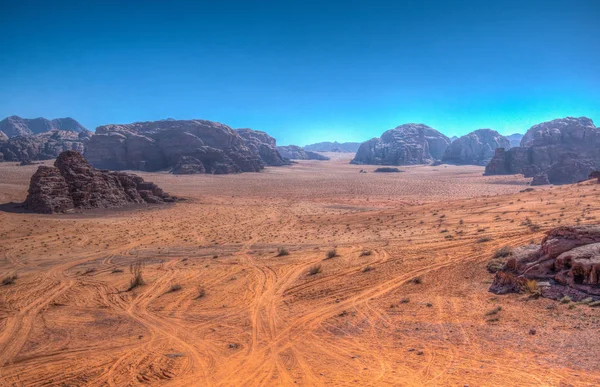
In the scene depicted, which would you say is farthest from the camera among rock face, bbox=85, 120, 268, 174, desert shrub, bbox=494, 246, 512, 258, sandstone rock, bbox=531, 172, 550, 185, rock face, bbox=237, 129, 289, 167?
rock face, bbox=237, 129, 289, 167

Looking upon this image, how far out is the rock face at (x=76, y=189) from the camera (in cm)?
2880

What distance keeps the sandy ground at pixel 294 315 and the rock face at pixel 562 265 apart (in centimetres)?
65

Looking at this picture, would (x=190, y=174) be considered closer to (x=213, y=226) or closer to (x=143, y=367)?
(x=213, y=226)

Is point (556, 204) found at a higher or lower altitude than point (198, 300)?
higher

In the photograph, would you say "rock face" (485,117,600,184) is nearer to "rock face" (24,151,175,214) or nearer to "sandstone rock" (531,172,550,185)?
"sandstone rock" (531,172,550,185)

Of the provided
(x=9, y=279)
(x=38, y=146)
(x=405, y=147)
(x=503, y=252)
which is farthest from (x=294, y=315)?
(x=405, y=147)

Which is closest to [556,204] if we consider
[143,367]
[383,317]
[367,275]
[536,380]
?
[367,275]

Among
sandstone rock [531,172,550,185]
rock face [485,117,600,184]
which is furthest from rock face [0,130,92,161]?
rock face [485,117,600,184]

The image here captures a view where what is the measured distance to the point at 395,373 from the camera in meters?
6.25

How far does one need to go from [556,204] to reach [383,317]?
64.4ft

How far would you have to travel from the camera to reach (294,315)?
963cm

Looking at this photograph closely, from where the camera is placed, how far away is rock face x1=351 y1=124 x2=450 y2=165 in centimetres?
14925

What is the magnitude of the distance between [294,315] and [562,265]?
298 inches

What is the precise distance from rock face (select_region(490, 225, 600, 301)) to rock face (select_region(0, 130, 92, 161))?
116442 mm
